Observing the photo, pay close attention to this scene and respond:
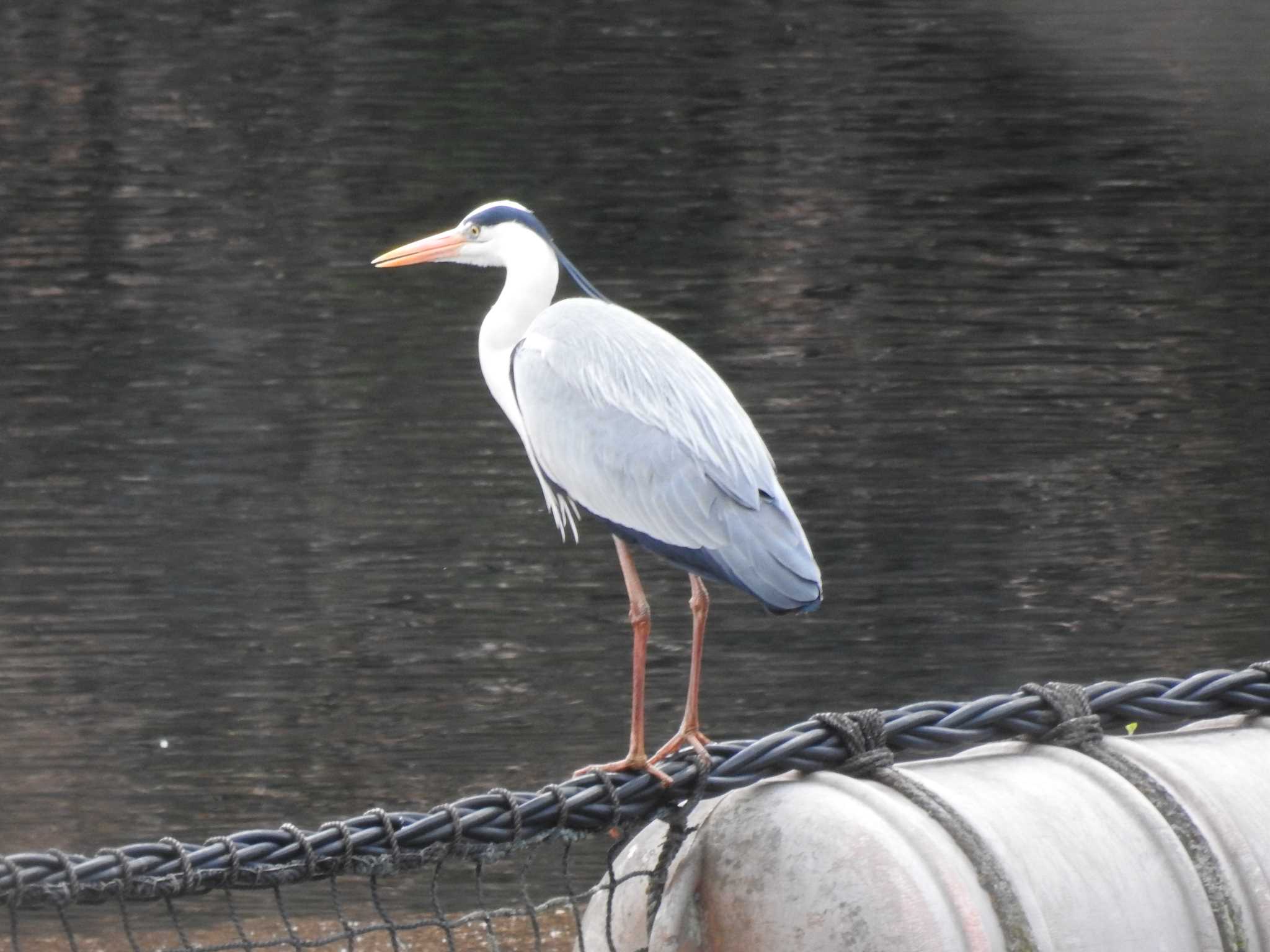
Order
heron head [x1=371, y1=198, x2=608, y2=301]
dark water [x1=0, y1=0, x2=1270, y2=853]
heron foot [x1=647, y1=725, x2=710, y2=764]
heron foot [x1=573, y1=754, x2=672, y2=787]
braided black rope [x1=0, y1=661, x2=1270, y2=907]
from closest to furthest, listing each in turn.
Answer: braided black rope [x1=0, y1=661, x2=1270, y2=907], heron foot [x1=573, y1=754, x2=672, y2=787], heron foot [x1=647, y1=725, x2=710, y2=764], heron head [x1=371, y1=198, x2=608, y2=301], dark water [x1=0, y1=0, x2=1270, y2=853]

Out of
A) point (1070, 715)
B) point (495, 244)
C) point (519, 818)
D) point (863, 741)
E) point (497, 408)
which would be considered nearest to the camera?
point (519, 818)

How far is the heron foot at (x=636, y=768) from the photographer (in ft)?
4.50

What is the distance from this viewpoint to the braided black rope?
1.13m

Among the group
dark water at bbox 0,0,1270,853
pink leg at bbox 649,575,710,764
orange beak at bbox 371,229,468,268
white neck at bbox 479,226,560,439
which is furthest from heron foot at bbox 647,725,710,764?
dark water at bbox 0,0,1270,853

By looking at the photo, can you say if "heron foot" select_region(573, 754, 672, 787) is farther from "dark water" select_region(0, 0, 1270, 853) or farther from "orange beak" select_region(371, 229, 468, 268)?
"dark water" select_region(0, 0, 1270, 853)

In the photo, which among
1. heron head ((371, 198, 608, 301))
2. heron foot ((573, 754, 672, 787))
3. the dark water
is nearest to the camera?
heron foot ((573, 754, 672, 787))

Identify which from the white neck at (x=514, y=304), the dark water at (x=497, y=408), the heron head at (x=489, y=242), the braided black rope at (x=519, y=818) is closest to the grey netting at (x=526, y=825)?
the braided black rope at (x=519, y=818)

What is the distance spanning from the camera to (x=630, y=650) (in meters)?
2.55

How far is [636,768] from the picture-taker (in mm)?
1427

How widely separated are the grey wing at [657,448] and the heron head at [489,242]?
0.09m

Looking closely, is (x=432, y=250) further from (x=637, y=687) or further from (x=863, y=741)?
(x=863, y=741)

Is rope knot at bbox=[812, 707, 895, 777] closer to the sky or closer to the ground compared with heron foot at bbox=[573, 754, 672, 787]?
closer to the sky

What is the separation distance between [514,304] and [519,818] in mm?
795

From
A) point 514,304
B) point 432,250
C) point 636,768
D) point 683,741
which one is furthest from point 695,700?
point 432,250
